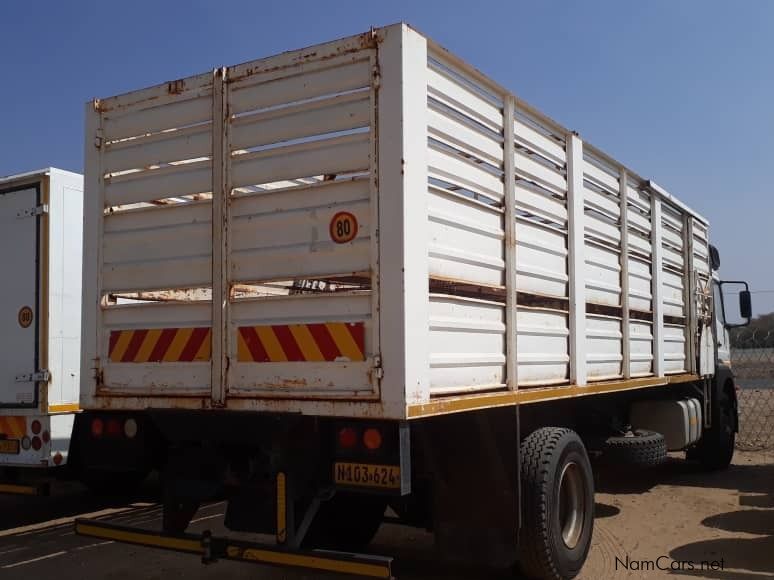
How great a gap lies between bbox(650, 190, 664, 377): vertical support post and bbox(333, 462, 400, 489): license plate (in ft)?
13.7

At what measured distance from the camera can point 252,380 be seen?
4.27 m

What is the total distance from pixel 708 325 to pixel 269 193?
654cm

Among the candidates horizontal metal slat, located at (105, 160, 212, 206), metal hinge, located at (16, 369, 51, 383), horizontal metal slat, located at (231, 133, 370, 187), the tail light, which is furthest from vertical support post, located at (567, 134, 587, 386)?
metal hinge, located at (16, 369, 51, 383)

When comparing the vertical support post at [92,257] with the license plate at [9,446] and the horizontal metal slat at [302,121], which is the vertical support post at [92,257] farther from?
the license plate at [9,446]

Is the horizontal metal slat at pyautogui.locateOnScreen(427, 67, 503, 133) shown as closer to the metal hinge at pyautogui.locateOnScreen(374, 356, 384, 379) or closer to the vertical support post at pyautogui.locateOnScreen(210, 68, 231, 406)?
the vertical support post at pyautogui.locateOnScreen(210, 68, 231, 406)

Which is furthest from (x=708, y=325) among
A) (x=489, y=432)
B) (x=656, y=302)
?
(x=489, y=432)

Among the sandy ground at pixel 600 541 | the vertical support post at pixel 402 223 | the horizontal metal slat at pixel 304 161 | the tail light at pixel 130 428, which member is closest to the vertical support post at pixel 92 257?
the tail light at pixel 130 428

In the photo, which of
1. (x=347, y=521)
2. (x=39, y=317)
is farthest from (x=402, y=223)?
(x=39, y=317)

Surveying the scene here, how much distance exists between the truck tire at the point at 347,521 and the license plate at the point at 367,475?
1.22 m

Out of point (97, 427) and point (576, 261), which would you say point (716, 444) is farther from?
point (97, 427)

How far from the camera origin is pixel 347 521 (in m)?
5.44

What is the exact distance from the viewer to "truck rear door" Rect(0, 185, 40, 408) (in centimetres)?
704

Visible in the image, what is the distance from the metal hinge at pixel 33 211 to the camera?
7016 mm

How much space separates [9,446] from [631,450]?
526 cm
